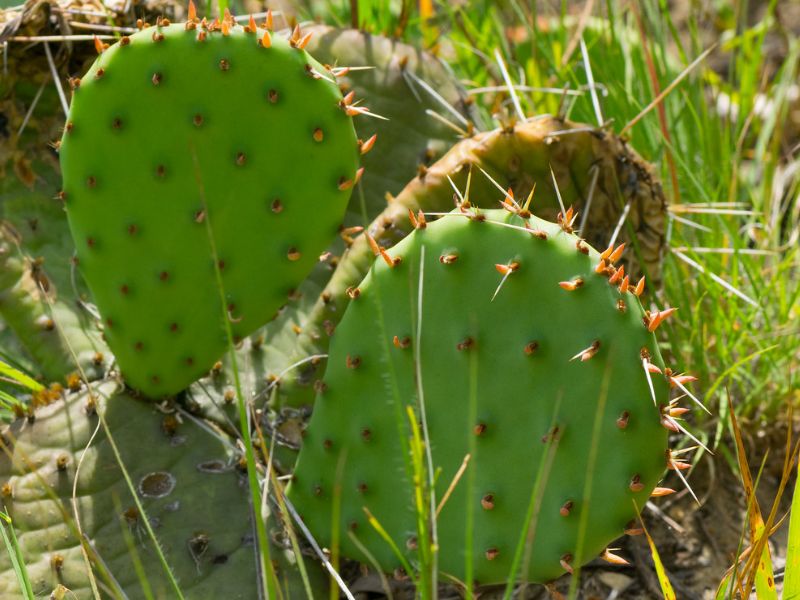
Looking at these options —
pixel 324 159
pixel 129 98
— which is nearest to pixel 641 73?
pixel 324 159

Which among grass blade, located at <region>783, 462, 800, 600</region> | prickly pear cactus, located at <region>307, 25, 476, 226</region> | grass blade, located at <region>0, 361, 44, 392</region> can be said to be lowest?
grass blade, located at <region>783, 462, 800, 600</region>

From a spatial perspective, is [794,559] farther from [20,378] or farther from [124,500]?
[20,378]

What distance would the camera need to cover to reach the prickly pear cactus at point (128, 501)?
1294 millimetres

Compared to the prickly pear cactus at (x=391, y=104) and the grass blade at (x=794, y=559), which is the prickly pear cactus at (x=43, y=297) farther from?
the grass blade at (x=794, y=559)

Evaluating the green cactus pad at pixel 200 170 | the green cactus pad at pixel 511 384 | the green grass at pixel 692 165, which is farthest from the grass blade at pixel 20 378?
the green cactus pad at pixel 511 384

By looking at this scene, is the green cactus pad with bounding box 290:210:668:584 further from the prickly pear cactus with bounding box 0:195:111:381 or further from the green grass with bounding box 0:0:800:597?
the prickly pear cactus with bounding box 0:195:111:381

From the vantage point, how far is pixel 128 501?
1375mm

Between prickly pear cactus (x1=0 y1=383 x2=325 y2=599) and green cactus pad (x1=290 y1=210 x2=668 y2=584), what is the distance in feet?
0.92

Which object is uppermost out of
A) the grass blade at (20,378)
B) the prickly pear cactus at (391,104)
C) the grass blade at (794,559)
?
the prickly pear cactus at (391,104)

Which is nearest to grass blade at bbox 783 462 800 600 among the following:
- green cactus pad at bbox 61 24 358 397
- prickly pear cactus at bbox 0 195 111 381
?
green cactus pad at bbox 61 24 358 397

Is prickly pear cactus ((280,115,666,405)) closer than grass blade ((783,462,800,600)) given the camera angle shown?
No

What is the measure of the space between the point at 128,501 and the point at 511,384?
1.92 feet

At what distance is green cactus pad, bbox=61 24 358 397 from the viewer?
129 cm

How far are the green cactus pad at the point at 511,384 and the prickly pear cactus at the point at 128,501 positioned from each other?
28cm
